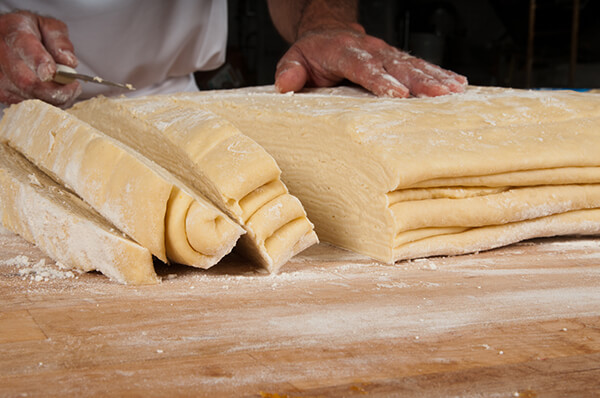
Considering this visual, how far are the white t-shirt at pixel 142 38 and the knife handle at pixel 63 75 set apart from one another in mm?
756

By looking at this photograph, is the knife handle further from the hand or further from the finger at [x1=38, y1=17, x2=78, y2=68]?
the hand

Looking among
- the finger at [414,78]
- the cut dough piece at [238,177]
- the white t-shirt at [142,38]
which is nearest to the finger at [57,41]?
the white t-shirt at [142,38]

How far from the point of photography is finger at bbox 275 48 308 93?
3021mm

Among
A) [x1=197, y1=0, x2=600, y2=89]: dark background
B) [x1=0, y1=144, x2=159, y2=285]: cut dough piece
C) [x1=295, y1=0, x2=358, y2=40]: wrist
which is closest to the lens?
[x1=0, y1=144, x2=159, y2=285]: cut dough piece

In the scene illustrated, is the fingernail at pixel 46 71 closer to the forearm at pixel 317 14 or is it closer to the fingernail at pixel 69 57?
the fingernail at pixel 69 57

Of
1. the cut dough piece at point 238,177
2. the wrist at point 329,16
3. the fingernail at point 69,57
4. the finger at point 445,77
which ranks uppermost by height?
the wrist at point 329,16

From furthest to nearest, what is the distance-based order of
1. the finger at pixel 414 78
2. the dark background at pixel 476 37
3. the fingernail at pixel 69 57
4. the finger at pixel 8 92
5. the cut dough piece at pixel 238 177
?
the dark background at pixel 476 37
the finger at pixel 8 92
the fingernail at pixel 69 57
the finger at pixel 414 78
the cut dough piece at pixel 238 177

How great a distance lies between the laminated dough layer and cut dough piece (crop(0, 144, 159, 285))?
2.36 ft

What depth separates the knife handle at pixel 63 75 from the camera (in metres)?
2.86

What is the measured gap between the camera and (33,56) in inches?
113

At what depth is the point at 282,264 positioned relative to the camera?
1898 mm

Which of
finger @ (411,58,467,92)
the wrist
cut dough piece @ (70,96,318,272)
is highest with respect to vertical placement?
the wrist

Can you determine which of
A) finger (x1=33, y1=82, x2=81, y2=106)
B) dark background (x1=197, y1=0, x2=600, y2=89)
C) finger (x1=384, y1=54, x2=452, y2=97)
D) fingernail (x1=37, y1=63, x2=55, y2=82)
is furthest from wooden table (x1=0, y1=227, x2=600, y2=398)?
dark background (x1=197, y1=0, x2=600, y2=89)

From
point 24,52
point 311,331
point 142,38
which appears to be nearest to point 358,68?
point 24,52
